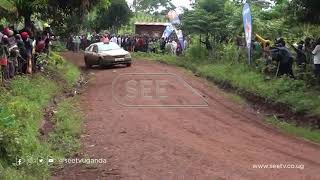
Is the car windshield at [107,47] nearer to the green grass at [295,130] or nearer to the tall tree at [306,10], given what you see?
the tall tree at [306,10]

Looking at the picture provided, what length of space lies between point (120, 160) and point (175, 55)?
24739 millimetres

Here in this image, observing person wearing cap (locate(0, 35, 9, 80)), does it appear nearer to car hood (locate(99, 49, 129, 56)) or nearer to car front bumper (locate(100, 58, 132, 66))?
car front bumper (locate(100, 58, 132, 66))

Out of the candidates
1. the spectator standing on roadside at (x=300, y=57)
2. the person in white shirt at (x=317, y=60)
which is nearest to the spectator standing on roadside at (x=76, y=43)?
the spectator standing on roadside at (x=300, y=57)

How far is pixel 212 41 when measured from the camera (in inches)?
1173

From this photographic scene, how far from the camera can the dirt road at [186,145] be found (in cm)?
898

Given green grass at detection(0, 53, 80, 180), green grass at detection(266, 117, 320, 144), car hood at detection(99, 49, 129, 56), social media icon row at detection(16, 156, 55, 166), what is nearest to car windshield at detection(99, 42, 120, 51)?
car hood at detection(99, 49, 129, 56)

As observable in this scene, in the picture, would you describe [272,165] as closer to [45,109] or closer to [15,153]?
[15,153]

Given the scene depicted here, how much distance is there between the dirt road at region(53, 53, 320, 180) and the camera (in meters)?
8.98

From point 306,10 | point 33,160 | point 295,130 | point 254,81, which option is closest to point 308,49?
point 254,81

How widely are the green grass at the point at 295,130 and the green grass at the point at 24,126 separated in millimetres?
5142

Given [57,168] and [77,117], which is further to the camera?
[77,117]

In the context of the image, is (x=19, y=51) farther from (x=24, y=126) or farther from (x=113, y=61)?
(x=113, y=61)

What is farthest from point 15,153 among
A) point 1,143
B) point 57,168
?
point 57,168

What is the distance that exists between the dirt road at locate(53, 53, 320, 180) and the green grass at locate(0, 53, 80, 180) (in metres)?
0.62
